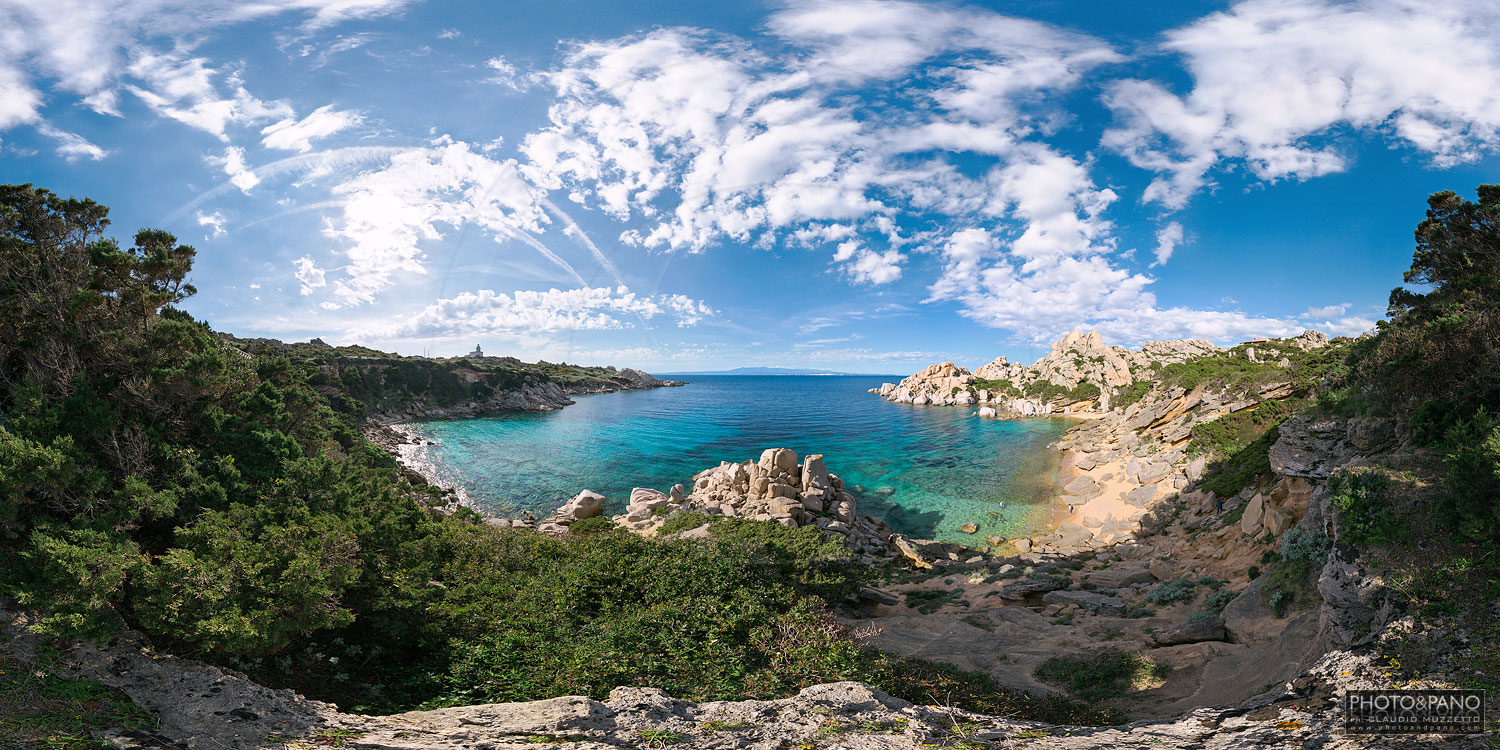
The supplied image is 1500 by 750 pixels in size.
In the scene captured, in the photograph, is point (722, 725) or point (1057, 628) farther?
point (1057, 628)

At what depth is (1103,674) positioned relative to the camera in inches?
387

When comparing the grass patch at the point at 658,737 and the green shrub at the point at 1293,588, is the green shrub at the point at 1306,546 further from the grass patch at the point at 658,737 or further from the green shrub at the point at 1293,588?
the grass patch at the point at 658,737

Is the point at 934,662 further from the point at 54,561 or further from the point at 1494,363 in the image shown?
the point at 54,561

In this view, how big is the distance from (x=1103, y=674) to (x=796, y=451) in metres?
40.6

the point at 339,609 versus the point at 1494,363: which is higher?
the point at 1494,363

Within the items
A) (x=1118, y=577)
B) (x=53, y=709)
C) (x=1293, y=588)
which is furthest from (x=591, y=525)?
(x=1293, y=588)

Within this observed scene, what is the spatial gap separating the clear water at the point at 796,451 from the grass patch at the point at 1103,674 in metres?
16.9

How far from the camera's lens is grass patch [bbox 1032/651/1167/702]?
9.30m

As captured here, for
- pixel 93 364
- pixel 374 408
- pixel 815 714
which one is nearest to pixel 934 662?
pixel 815 714

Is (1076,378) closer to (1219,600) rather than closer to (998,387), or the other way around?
(998,387)

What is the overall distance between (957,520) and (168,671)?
3086 centimetres

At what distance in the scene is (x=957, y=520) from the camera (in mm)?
29406

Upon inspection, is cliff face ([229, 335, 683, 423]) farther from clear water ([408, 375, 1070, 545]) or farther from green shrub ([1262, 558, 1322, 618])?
green shrub ([1262, 558, 1322, 618])

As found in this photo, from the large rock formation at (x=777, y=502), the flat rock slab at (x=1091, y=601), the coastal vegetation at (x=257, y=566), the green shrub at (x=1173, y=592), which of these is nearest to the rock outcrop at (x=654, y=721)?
the coastal vegetation at (x=257, y=566)
